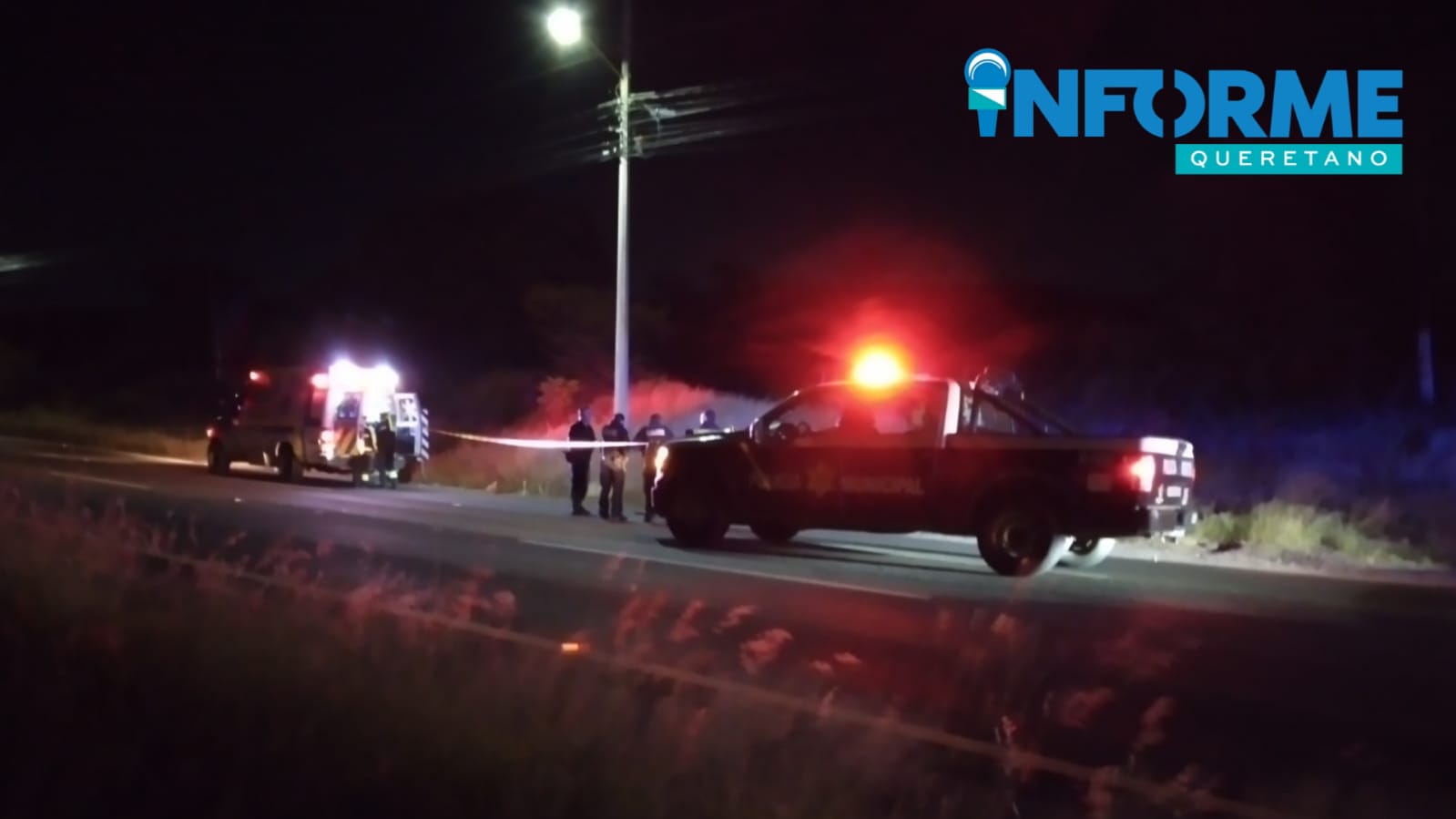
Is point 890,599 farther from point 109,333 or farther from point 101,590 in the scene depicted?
point 109,333

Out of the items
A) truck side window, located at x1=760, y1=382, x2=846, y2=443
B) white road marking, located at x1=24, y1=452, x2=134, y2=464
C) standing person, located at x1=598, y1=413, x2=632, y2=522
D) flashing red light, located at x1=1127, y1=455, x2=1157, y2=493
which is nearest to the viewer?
flashing red light, located at x1=1127, y1=455, x2=1157, y2=493

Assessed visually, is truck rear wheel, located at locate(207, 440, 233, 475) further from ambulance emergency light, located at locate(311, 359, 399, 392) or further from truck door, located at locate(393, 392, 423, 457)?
truck door, located at locate(393, 392, 423, 457)

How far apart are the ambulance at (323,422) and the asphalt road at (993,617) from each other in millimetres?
6878

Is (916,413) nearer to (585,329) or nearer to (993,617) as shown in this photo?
(993,617)

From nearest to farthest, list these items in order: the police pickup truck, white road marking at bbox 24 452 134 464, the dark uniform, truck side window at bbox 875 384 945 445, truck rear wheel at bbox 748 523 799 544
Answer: the police pickup truck
truck side window at bbox 875 384 945 445
truck rear wheel at bbox 748 523 799 544
the dark uniform
white road marking at bbox 24 452 134 464

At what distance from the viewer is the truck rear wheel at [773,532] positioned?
17484 mm

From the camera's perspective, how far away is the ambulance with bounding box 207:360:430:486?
27.5 m

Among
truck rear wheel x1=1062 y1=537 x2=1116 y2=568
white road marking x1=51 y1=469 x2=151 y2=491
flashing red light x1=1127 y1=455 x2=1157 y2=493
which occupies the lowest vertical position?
truck rear wheel x1=1062 y1=537 x2=1116 y2=568

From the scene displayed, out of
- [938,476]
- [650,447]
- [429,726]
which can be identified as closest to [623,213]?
[650,447]

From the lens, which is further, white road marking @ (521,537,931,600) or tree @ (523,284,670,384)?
tree @ (523,284,670,384)

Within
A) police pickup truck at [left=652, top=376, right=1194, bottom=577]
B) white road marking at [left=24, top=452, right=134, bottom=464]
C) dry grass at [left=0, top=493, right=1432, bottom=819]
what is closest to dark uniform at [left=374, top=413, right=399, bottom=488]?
white road marking at [left=24, top=452, right=134, bottom=464]

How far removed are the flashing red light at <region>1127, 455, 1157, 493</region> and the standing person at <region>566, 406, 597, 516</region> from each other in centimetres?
956

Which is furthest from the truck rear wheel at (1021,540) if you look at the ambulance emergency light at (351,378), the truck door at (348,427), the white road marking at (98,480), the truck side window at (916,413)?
the ambulance emergency light at (351,378)

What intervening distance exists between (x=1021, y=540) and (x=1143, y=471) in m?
1.33
